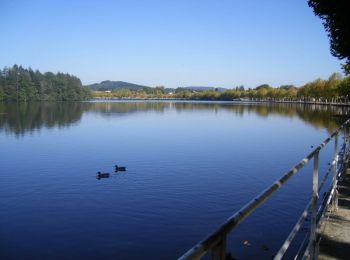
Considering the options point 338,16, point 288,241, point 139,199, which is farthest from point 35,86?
point 288,241

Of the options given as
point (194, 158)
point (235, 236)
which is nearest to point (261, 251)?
point (235, 236)

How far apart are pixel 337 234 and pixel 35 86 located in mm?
179330

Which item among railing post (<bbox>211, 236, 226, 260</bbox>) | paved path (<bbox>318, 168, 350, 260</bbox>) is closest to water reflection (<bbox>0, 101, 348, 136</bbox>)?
paved path (<bbox>318, 168, 350, 260</bbox>)

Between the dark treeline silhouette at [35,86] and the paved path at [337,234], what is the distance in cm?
16726

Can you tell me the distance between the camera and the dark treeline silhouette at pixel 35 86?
16400 centimetres

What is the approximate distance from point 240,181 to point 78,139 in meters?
24.1

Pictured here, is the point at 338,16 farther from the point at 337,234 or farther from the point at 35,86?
the point at 35,86

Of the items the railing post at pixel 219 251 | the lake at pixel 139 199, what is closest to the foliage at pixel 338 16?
the lake at pixel 139 199

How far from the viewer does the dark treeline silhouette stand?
538 ft

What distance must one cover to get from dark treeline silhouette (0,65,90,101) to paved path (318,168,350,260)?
6585 inches

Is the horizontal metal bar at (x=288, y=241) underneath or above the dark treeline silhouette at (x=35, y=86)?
underneath

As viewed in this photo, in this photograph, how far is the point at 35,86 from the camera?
17350cm

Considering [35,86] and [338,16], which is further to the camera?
[35,86]

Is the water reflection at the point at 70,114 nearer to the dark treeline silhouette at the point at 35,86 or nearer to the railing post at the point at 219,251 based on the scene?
the dark treeline silhouette at the point at 35,86
